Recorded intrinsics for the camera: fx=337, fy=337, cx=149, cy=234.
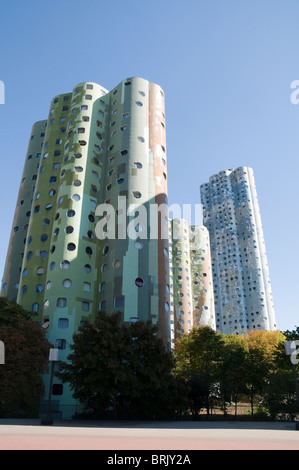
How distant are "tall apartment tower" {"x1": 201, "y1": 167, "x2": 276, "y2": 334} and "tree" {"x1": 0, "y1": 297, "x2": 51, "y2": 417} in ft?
371

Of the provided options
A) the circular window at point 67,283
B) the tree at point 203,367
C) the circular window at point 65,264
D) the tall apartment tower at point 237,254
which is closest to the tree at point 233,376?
the tree at point 203,367

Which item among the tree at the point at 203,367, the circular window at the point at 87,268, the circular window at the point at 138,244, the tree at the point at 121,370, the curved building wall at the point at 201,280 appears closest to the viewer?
the tree at the point at 121,370

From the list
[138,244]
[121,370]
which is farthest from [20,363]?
[138,244]

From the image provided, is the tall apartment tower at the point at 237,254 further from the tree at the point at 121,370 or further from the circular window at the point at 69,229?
the tree at the point at 121,370

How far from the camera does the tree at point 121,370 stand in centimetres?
2552

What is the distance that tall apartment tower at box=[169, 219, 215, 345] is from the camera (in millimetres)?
92375

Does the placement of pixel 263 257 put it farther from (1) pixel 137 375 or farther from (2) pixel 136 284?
(1) pixel 137 375

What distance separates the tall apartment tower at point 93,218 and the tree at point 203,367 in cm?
596

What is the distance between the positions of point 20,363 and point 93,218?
23976 millimetres

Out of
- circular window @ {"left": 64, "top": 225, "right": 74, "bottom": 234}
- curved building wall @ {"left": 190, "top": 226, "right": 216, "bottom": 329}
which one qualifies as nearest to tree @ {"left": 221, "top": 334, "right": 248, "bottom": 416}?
circular window @ {"left": 64, "top": 225, "right": 74, "bottom": 234}

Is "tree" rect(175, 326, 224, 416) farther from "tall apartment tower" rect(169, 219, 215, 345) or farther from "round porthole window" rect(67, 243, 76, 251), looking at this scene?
"tall apartment tower" rect(169, 219, 215, 345)
